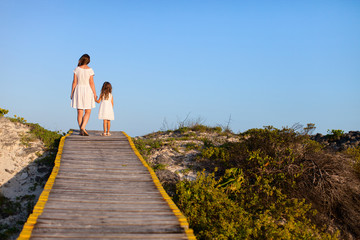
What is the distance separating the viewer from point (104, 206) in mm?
6039

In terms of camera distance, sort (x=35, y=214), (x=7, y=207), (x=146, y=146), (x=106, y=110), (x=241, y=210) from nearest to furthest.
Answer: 1. (x=35, y=214)
2. (x=241, y=210)
3. (x=7, y=207)
4. (x=146, y=146)
5. (x=106, y=110)

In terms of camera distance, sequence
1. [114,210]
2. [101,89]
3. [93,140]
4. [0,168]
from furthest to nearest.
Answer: [101,89]
[93,140]
[0,168]
[114,210]

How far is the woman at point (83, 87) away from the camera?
11.6 m

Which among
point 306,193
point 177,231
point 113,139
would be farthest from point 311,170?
point 113,139

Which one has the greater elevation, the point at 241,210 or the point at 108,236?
the point at 108,236

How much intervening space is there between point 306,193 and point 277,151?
1.54 metres

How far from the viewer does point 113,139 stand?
11.8m

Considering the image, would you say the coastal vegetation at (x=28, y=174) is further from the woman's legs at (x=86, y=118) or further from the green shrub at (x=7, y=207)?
the woman's legs at (x=86, y=118)

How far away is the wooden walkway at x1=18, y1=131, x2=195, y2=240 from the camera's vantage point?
511 centimetres

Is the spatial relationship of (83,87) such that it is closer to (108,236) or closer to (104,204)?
(104,204)

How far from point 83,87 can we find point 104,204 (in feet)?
21.8

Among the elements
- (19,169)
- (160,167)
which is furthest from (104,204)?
(19,169)

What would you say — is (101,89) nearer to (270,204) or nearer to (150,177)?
(150,177)

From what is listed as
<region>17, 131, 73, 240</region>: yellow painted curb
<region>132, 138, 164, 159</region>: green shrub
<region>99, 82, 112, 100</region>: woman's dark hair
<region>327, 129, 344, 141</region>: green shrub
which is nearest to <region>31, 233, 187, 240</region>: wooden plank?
<region>17, 131, 73, 240</region>: yellow painted curb
